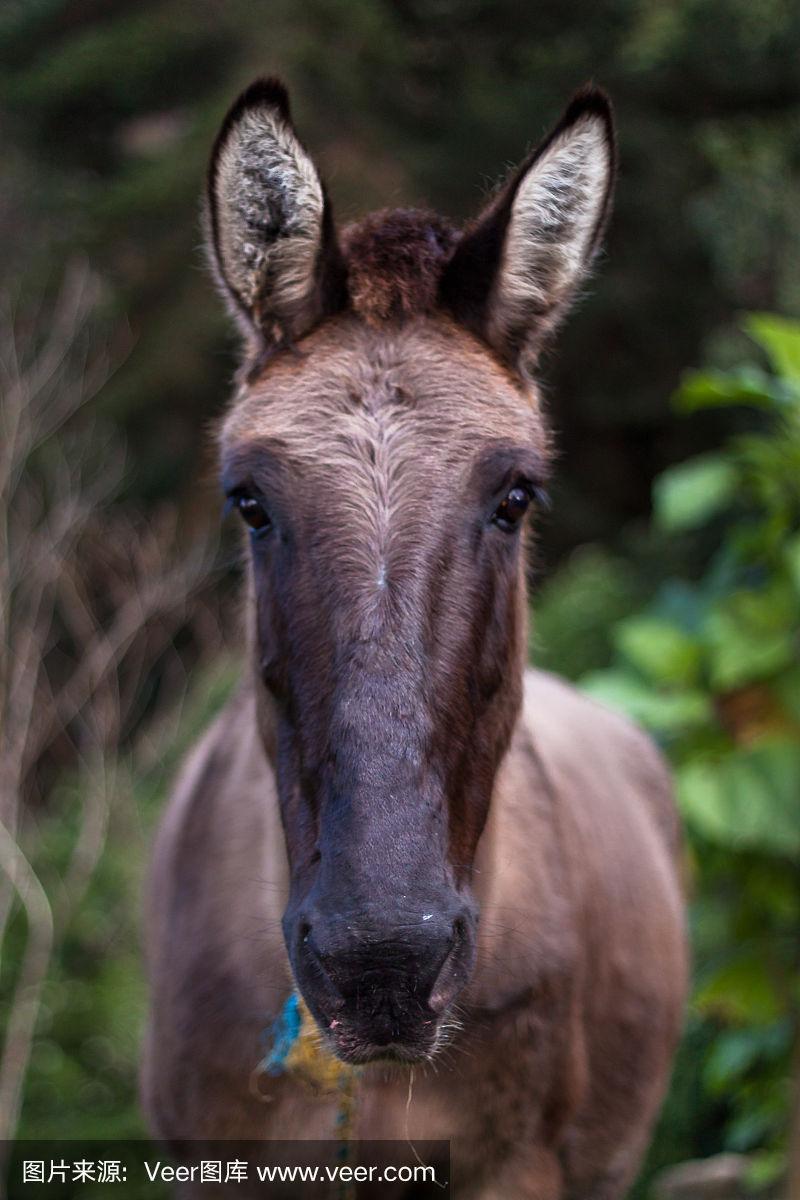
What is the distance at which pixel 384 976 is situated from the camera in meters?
2.21

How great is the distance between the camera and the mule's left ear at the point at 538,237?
2867 millimetres

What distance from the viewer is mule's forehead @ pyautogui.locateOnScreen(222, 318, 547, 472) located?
2656mm

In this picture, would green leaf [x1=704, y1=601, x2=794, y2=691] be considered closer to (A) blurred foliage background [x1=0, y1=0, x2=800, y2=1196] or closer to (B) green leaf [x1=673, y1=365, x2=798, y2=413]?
(A) blurred foliage background [x1=0, y1=0, x2=800, y2=1196]

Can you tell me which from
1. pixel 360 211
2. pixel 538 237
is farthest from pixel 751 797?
pixel 360 211

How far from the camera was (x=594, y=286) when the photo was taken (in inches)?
528

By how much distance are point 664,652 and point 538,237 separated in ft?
9.90

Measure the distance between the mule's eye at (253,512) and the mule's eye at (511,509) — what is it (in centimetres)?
49

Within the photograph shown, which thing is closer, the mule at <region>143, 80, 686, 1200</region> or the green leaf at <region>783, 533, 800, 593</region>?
the mule at <region>143, 80, 686, 1200</region>

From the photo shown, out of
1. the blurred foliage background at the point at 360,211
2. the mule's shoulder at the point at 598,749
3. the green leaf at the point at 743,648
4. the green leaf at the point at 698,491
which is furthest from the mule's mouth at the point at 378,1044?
the blurred foliage background at the point at 360,211

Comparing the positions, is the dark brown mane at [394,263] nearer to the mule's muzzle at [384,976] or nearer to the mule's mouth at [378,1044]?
the mule's muzzle at [384,976]

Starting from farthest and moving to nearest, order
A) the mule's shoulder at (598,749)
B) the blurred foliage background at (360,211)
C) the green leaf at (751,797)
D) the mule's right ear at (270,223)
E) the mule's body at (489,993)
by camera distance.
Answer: the blurred foliage background at (360,211) < the green leaf at (751,797) < the mule's shoulder at (598,749) < the mule's body at (489,993) < the mule's right ear at (270,223)

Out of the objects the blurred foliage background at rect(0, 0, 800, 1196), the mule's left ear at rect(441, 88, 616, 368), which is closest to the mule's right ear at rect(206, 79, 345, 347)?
the mule's left ear at rect(441, 88, 616, 368)

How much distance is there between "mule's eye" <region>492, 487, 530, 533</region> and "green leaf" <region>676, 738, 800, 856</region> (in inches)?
107

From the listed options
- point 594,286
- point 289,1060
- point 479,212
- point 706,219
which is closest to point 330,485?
point 479,212
